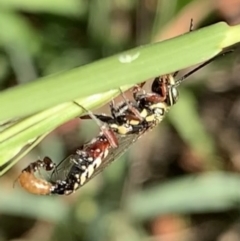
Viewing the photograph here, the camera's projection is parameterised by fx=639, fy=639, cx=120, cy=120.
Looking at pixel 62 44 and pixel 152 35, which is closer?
pixel 152 35

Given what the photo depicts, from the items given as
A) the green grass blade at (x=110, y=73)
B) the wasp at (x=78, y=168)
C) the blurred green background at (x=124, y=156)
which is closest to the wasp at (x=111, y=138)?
the wasp at (x=78, y=168)

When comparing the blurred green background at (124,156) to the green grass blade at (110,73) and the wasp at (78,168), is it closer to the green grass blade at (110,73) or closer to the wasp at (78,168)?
the wasp at (78,168)

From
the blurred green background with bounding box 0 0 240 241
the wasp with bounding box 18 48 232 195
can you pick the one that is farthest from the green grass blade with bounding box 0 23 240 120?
the blurred green background with bounding box 0 0 240 241

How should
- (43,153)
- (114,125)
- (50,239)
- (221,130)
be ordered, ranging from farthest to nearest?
(221,130)
(50,239)
(43,153)
(114,125)

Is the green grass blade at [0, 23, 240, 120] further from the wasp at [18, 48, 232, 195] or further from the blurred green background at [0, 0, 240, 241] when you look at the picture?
the blurred green background at [0, 0, 240, 241]

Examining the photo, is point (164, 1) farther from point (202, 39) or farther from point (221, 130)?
point (202, 39)

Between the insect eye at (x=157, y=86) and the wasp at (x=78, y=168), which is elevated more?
the insect eye at (x=157, y=86)

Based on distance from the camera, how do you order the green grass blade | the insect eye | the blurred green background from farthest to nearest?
1. the blurred green background
2. the insect eye
3. the green grass blade

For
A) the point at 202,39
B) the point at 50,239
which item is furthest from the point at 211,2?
the point at 202,39

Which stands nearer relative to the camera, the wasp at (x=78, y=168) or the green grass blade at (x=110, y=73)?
the green grass blade at (x=110, y=73)
